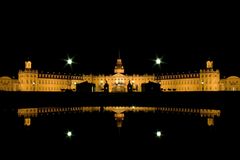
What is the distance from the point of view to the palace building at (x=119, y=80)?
116188mm

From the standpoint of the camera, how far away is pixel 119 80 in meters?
139

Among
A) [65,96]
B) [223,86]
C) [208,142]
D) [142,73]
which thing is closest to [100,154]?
[208,142]

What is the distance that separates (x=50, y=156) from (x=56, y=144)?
6.72ft

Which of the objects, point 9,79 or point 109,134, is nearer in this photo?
point 109,134

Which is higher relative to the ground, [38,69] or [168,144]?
[38,69]

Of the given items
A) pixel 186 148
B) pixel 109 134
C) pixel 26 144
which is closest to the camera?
pixel 186 148

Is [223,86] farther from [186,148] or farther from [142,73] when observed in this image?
[186,148]

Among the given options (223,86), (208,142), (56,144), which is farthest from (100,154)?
(223,86)

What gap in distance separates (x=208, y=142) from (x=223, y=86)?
110 metres

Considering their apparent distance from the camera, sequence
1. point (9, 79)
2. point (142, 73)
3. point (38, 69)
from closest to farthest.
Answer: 1. point (9, 79)
2. point (38, 69)
3. point (142, 73)

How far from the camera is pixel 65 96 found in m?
46.9

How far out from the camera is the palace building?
381ft

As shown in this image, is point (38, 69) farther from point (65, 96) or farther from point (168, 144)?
point (168, 144)

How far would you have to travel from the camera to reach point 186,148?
471 inches
